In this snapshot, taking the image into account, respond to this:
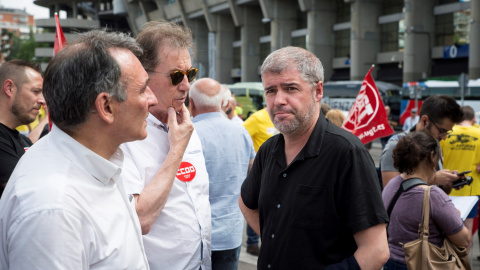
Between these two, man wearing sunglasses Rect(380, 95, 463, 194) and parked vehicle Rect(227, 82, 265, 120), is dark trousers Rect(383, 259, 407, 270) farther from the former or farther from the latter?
parked vehicle Rect(227, 82, 265, 120)

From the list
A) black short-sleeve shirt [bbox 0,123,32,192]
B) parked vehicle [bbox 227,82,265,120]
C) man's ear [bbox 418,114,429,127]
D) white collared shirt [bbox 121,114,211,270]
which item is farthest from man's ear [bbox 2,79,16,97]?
parked vehicle [bbox 227,82,265,120]

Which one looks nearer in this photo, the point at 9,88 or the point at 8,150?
the point at 8,150

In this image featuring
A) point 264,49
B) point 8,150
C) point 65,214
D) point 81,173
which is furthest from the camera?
point 264,49

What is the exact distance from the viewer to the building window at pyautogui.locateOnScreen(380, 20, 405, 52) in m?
37.2

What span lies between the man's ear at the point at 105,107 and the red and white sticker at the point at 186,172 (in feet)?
2.84

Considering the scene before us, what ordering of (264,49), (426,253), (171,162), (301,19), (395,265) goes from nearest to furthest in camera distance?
(171,162), (426,253), (395,265), (301,19), (264,49)

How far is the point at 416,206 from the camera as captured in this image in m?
3.34

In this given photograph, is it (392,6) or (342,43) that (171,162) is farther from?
(342,43)

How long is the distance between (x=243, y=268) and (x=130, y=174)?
3812 millimetres

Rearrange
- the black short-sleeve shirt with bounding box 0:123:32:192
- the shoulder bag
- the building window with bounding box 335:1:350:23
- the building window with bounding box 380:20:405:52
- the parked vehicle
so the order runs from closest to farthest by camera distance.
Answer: the black short-sleeve shirt with bounding box 0:123:32:192
the shoulder bag
the parked vehicle
the building window with bounding box 380:20:405:52
the building window with bounding box 335:1:350:23

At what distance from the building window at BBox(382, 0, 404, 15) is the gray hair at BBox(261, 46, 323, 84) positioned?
38.3 metres

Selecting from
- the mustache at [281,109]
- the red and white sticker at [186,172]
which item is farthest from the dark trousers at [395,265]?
the red and white sticker at [186,172]

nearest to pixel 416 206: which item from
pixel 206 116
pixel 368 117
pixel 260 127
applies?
pixel 206 116

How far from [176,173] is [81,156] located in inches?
29.3
